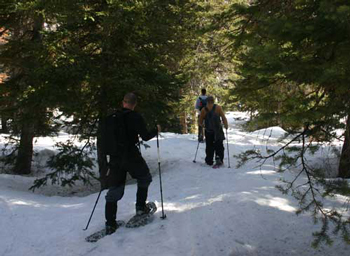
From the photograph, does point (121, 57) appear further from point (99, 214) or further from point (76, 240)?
point (76, 240)

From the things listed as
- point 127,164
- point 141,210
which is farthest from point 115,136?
point 141,210

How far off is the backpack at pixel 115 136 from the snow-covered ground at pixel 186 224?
137 cm

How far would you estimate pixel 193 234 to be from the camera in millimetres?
5156

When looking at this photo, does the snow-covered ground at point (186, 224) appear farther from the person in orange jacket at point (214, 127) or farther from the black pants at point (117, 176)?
the person in orange jacket at point (214, 127)

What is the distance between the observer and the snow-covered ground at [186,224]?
15.9ft

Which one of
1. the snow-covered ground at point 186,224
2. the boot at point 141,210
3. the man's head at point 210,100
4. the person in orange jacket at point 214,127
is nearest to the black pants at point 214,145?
the person in orange jacket at point 214,127

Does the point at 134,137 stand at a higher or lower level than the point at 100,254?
higher

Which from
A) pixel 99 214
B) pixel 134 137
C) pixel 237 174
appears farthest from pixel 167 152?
pixel 134 137

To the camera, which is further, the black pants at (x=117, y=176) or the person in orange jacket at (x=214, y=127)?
the person in orange jacket at (x=214, y=127)

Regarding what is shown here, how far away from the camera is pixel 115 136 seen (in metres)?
5.25

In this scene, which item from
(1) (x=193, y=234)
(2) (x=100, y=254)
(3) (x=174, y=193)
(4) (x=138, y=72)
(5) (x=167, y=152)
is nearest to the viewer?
(2) (x=100, y=254)

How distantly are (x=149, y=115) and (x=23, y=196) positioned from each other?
3884 millimetres

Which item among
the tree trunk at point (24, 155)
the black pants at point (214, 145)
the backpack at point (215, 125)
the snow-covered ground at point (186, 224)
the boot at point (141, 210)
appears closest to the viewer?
the snow-covered ground at point (186, 224)

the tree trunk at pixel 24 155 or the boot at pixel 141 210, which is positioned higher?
the tree trunk at pixel 24 155
